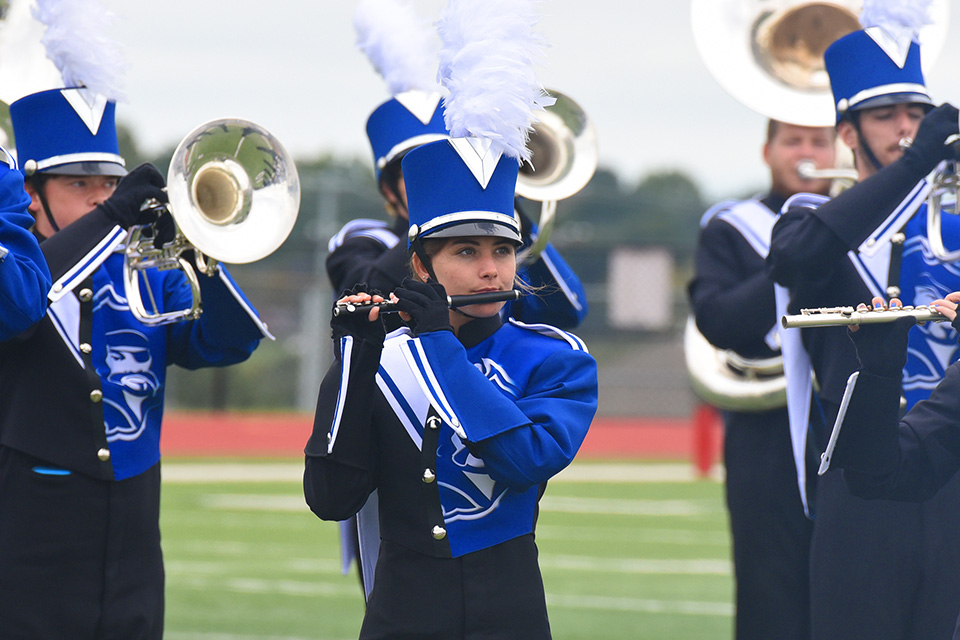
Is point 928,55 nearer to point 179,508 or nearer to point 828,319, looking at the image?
point 828,319

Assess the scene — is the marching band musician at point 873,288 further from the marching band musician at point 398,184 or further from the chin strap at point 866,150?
the marching band musician at point 398,184

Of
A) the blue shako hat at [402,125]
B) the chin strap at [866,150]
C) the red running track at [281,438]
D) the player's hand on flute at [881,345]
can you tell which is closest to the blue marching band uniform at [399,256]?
the blue shako hat at [402,125]

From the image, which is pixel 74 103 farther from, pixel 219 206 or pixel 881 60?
pixel 881 60

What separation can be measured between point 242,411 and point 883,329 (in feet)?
56.5

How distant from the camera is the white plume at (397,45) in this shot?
16.0ft

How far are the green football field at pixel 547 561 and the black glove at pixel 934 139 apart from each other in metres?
3.40

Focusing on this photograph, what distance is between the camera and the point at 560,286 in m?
4.26

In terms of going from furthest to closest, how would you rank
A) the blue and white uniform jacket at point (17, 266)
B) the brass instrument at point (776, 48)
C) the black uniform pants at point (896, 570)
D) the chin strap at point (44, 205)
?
the brass instrument at point (776, 48) < the chin strap at point (44, 205) < the black uniform pants at point (896, 570) < the blue and white uniform jacket at point (17, 266)

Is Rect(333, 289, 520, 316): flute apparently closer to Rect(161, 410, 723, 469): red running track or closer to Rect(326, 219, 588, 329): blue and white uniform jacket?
Rect(326, 219, 588, 329): blue and white uniform jacket

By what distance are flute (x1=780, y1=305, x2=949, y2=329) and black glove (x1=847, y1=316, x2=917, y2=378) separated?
→ 0.05 meters

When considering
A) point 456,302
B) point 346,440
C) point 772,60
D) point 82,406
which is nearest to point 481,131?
point 456,302

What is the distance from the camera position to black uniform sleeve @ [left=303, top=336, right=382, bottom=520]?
305cm

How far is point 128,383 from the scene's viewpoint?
390cm

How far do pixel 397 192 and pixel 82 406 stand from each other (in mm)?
1222
